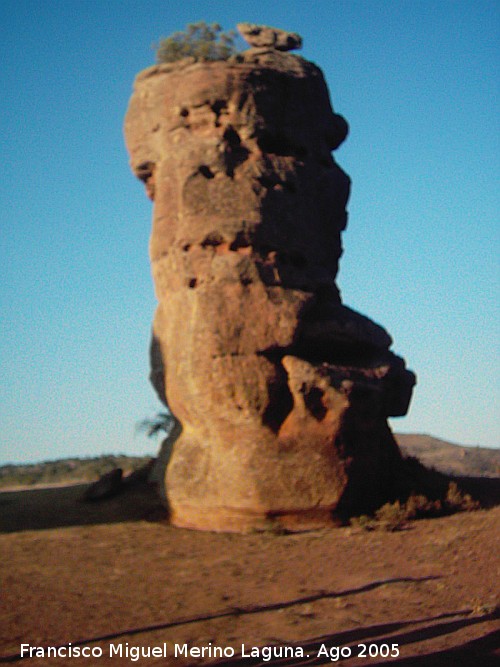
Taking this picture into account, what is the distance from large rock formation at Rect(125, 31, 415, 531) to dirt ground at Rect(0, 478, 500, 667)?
874 mm

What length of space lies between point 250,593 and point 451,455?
32.8 m

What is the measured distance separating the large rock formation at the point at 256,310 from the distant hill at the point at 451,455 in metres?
17.7

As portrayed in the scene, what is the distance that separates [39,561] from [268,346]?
4627 millimetres

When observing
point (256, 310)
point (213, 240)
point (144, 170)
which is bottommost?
point (256, 310)

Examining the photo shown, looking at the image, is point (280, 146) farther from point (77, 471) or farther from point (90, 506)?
point (77, 471)

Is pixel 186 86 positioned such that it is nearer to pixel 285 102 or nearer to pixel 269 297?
pixel 285 102

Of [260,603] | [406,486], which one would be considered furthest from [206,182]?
[260,603]

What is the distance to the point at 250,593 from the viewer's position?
359 inches

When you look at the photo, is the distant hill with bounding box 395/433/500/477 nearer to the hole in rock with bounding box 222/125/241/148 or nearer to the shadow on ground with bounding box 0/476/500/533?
the shadow on ground with bounding box 0/476/500/533

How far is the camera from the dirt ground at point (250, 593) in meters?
7.22

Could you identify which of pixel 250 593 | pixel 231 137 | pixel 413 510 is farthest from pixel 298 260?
pixel 250 593

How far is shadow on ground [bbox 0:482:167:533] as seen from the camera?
43.9ft

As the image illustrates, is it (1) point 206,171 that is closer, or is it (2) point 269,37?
(1) point 206,171

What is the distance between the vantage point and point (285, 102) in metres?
14.6
